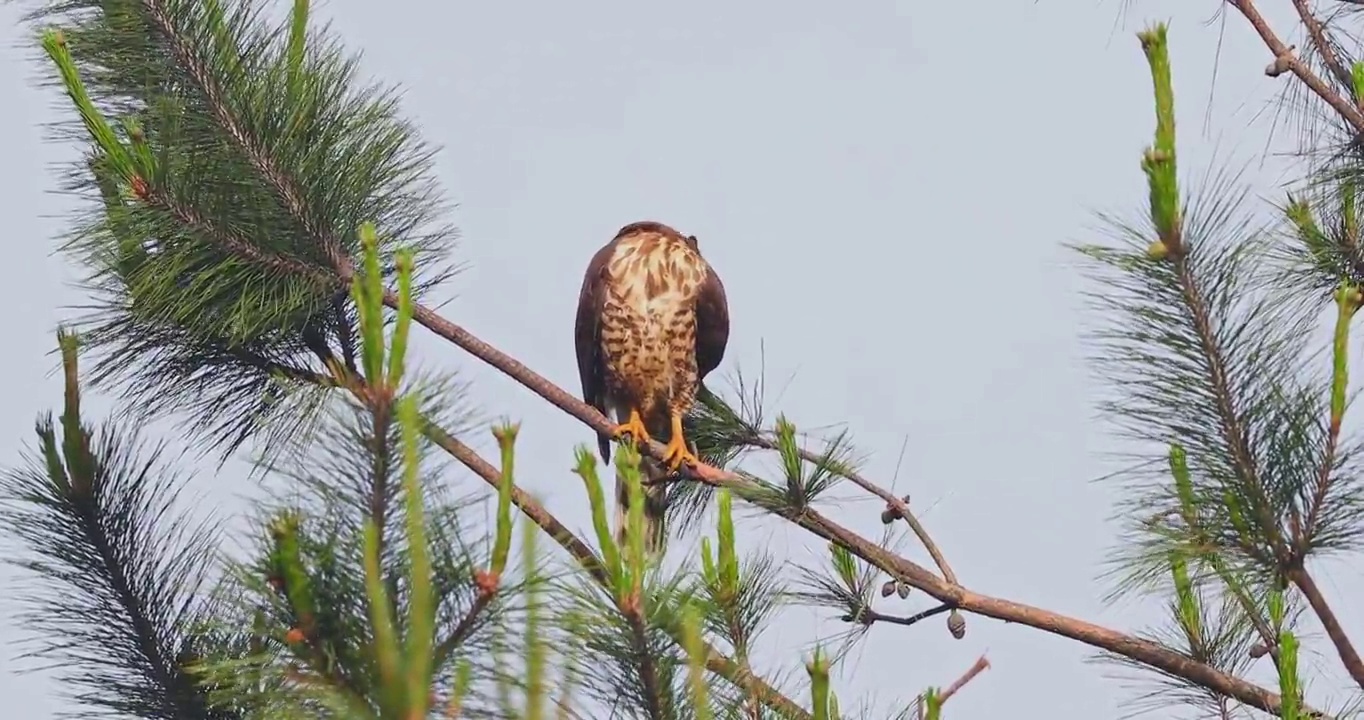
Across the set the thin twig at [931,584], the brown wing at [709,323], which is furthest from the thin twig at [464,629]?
the brown wing at [709,323]

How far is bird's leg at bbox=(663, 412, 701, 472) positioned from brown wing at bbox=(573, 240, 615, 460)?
0.59 metres

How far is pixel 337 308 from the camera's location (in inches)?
136

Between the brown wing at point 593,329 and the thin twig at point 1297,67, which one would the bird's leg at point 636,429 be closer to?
the brown wing at point 593,329

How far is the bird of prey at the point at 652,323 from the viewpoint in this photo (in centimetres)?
504

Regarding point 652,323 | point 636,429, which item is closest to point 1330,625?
point 636,429

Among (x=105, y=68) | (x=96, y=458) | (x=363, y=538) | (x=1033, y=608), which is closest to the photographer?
(x=363, y=538)

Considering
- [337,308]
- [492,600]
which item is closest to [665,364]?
[337,308]

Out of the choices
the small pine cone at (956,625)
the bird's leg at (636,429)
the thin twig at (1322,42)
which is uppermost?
the thin twig at (1322,42)

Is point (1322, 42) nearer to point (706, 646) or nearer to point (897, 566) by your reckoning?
point (897, 566)

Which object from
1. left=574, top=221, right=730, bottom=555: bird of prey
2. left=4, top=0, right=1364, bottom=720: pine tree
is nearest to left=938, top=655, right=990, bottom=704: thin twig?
left=4, top=0, right=1364, bottom=720: pine tree

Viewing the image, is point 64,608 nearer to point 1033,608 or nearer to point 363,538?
point 363,538

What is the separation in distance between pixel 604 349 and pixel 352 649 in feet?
11.1

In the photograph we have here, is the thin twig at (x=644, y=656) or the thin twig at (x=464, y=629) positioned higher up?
the thin twig at (x=644, y=656)

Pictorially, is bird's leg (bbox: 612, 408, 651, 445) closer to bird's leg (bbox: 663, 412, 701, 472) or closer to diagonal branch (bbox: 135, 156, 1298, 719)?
bird's leg (bbox: 663, 412, 701, 472)
